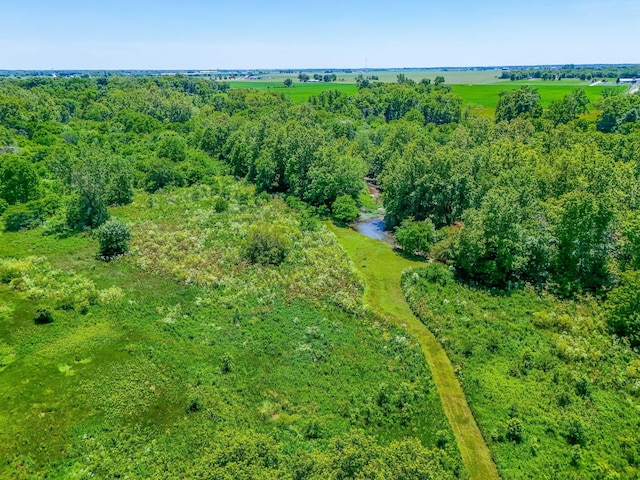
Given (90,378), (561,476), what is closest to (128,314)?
(90,378)

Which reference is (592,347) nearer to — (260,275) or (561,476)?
(561,476)

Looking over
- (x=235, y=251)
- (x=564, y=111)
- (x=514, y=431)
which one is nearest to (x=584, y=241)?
(x=514, y=431)

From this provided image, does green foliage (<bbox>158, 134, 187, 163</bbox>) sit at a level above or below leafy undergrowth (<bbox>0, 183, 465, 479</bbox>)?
above

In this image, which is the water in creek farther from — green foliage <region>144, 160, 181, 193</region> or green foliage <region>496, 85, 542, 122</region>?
green foliage <region>496, 85, 542, 122</region>

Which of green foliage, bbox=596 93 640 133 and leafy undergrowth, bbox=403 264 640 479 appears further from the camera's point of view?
green foliage, bbox=596 93 640 133

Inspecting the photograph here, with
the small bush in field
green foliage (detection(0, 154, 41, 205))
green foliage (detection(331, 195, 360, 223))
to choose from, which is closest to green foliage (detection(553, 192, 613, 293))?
green foliage (detection(331, 195, 360, 223))

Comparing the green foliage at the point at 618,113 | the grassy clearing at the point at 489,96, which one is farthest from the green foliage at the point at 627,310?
the grassy clearing at the point at 489,96

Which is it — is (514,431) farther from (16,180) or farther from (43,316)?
(16,180)
